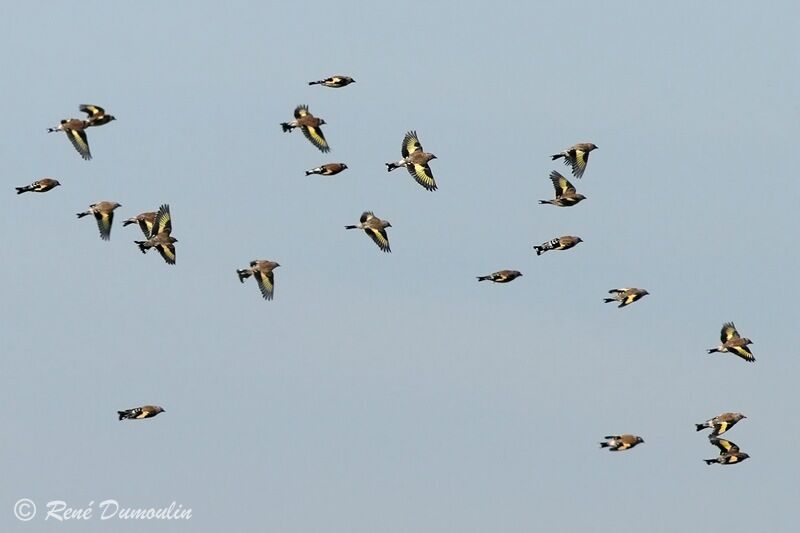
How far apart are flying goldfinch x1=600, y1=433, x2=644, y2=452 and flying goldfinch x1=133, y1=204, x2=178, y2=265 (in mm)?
19743

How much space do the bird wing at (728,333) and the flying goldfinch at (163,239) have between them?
24.4 metres

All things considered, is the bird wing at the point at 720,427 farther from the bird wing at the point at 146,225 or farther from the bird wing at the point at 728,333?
the bird wing at the point at 146,225

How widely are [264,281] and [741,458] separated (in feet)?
71.2

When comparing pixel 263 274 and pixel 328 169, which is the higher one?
pixel 328 169

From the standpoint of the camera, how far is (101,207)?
105m

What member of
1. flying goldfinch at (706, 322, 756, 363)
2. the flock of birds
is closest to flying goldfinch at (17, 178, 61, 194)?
the flock of birds

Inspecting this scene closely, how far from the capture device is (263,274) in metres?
104

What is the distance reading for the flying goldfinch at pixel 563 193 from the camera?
10438 cm

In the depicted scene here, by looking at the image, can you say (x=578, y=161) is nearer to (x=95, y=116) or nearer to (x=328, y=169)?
(x=328, y=169)

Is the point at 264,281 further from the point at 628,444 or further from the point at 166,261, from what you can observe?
the point at 628,444

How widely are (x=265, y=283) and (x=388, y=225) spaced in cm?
659

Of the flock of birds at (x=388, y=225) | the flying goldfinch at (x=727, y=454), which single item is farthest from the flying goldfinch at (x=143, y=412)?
the flying goldfinch at (x=727, y=454)

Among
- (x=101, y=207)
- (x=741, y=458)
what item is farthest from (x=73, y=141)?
(x=741, y=458)

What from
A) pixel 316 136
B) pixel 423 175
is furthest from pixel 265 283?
pixel 423 175
